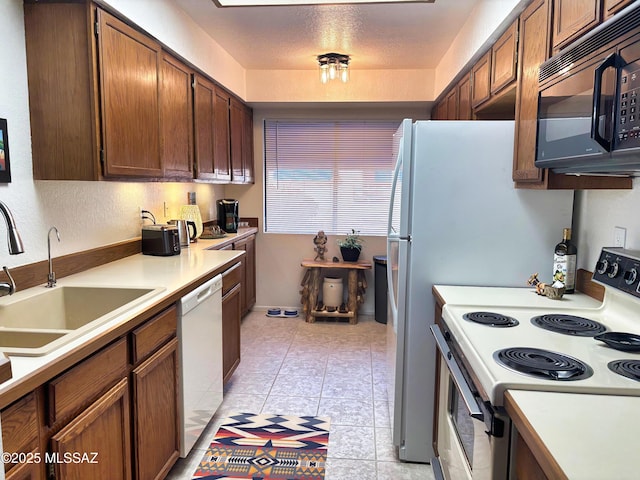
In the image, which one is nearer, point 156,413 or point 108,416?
point 108,416

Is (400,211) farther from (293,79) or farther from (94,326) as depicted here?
(293,79)

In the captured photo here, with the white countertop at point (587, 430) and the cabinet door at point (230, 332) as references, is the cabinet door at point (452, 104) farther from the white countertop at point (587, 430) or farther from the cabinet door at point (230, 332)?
the white countertop at point (587, 430)

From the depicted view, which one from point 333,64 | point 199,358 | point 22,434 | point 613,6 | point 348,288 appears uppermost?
point 333,64

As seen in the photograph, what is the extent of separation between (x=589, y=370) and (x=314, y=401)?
2.02 meters

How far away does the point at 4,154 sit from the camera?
1.86 meters

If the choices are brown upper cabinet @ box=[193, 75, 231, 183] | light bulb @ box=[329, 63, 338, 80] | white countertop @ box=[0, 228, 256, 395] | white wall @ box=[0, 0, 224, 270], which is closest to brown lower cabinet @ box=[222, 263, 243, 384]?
white countertop @ box=[0, 228, 256, 395]

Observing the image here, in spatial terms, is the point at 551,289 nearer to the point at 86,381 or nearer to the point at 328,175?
the point at 86,381

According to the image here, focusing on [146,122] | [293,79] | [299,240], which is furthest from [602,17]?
[299,240]

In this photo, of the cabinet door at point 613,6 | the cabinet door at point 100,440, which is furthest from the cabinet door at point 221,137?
the cabinet door at point 613,6

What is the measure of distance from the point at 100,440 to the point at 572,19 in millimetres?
2144

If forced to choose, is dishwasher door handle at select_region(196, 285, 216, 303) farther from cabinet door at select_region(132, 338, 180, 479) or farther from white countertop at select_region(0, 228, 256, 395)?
cabinet door at select_region(132, 338, 180, 479)

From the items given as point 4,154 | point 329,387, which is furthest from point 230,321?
point 4,154

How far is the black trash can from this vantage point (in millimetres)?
4539

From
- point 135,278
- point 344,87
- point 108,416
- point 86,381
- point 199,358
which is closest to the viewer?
point 86,381
